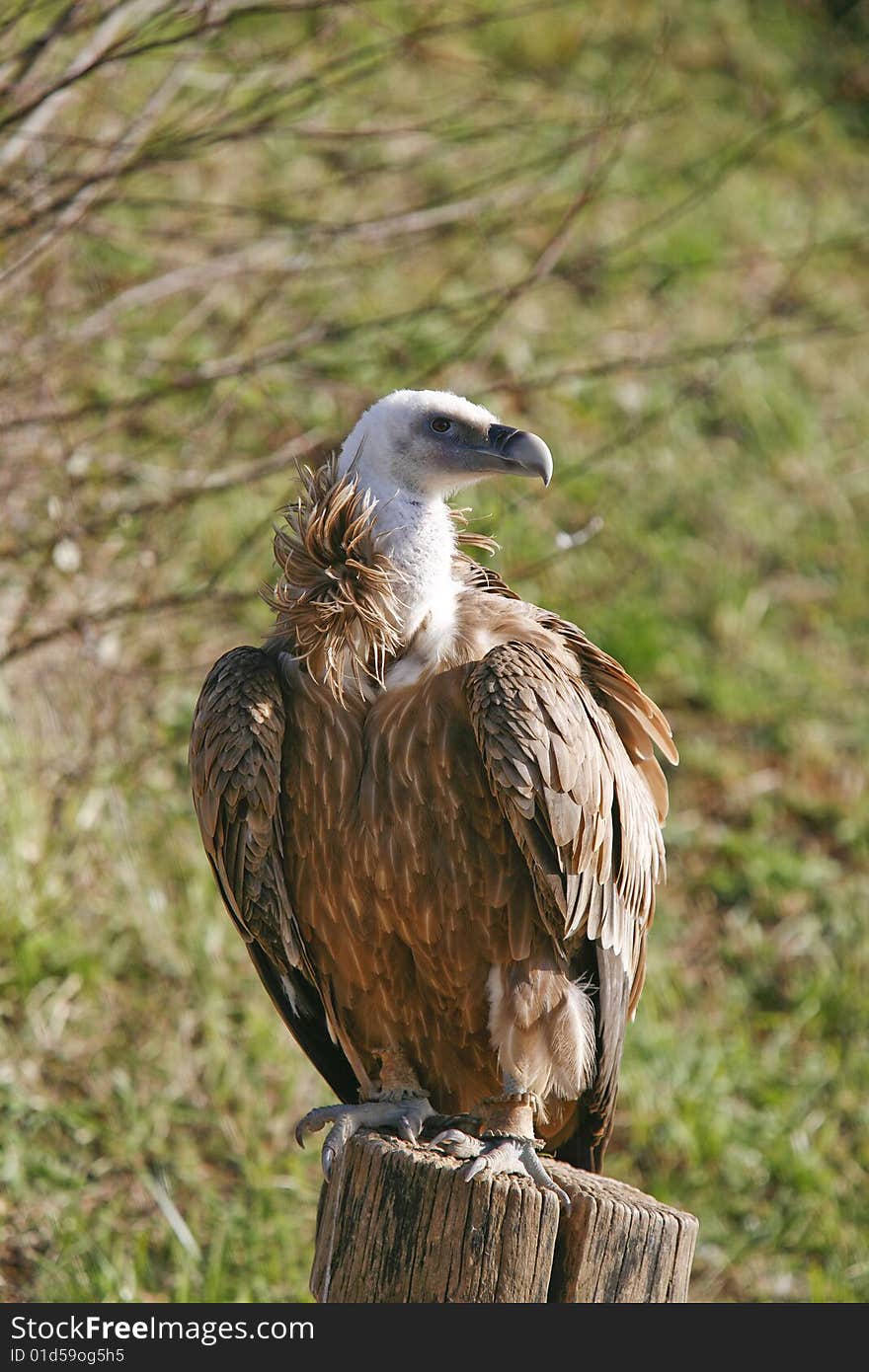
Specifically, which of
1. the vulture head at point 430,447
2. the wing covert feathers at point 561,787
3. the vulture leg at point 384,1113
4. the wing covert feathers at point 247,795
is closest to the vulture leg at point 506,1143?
the vulture leg at point 384,1113

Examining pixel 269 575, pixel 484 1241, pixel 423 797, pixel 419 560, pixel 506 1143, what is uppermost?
pixel 419 560

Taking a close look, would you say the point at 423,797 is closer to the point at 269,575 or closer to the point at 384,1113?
the point at 384,1113

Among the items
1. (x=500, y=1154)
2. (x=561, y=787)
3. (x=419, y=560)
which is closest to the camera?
(x=500, y=1154)

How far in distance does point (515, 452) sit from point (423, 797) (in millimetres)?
689

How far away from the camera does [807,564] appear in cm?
765

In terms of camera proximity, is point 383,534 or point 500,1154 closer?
point 500,1154

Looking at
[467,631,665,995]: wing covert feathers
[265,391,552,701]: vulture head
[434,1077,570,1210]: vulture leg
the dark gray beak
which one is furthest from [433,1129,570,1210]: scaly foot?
the dark gray beak

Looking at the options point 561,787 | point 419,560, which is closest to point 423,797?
point 561,787

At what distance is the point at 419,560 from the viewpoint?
3.11m

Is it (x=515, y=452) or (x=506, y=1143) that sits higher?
(x=515, y=452)

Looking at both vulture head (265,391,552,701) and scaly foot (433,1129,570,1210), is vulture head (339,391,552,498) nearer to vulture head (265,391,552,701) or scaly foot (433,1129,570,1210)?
vulture head (265,391,552,701)

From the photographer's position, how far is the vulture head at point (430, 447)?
3.13m

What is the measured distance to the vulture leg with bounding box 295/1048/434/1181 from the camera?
3.03m

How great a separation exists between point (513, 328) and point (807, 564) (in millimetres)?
1815
